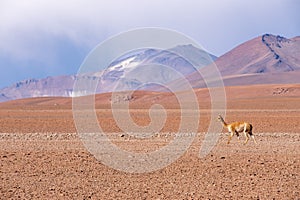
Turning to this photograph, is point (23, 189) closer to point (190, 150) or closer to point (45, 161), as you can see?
point (45, 161)

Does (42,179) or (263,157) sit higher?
(42,179)

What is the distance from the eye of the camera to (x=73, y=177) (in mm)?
14469

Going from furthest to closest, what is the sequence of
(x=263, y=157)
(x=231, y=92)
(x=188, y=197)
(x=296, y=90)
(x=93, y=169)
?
(x=231, y=92)
(x=296, y=90)
(x=263, y=157)
(x=93, y=169)
(x=188, y=197)

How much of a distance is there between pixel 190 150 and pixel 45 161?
20.1ft

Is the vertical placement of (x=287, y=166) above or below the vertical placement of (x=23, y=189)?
below

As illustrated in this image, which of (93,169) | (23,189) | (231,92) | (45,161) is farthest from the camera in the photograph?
(231,92)

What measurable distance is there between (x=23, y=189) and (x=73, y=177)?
74.7 inches

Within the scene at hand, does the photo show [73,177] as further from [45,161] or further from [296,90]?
[296,90]

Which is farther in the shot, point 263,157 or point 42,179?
point 263,157

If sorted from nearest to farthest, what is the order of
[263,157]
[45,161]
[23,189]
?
[23,189] < [45,161] < [263,157]

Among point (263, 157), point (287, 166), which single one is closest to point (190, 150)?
point (263, 157)

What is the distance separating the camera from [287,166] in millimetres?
16344

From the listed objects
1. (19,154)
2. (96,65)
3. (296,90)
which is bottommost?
(296,90)

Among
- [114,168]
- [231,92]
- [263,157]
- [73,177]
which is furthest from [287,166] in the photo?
[231,92]
